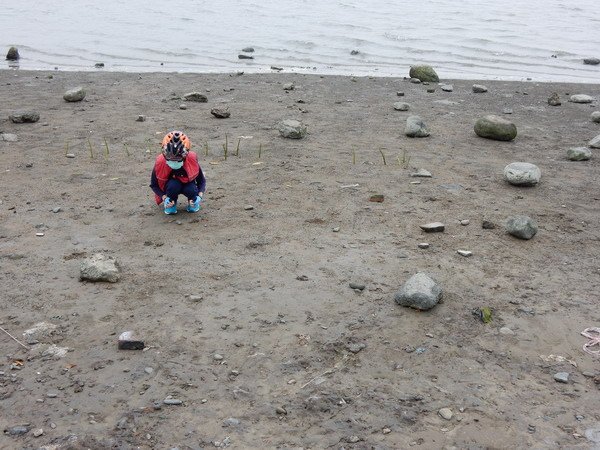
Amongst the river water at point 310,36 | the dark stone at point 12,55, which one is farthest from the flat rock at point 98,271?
the dark stone at point 12,55

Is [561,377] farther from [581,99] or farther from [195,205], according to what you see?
[581,99]

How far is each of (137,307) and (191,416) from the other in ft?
3.99

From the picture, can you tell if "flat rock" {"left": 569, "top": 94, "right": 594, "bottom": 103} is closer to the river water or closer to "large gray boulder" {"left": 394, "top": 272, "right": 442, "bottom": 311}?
the river water

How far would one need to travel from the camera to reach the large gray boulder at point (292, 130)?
8367mm

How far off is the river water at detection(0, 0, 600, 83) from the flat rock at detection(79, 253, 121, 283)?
9758 millimetres

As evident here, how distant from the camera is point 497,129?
8.58m

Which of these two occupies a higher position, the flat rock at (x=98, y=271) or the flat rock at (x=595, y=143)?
the flat rock at (x=595, y=143)

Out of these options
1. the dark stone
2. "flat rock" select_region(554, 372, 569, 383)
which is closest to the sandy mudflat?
"flat rock" select_region(554, 372, 569, 383)

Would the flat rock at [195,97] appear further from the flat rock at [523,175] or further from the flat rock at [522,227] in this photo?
the flat rock at [522,227]

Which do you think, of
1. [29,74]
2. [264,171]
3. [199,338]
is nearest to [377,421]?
[199,338]

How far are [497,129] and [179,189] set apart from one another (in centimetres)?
459

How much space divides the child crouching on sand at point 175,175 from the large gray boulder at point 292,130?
8.08ft

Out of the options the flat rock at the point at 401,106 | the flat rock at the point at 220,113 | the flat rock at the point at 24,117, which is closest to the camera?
the flat rock at the point at 24,117

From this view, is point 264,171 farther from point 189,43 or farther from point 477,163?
point 189,43
